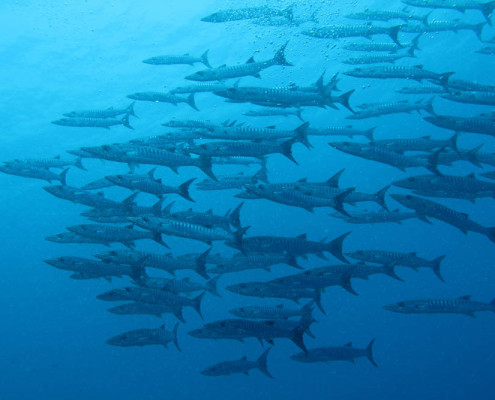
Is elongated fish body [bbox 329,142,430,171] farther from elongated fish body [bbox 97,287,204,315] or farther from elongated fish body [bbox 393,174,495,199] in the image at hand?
elongated fish body [bbox 97,287,204,315]

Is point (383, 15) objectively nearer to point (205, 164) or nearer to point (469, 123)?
point (469, 123)

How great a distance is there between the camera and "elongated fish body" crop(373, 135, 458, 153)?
8055 millimetres

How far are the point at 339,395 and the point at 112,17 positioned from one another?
83.3 feet

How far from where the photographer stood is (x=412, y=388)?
26938 millimetres

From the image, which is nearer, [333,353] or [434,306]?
[434,306]

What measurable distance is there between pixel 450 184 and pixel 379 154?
4.40 feet

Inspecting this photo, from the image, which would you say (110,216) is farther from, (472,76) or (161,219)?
(472,76)

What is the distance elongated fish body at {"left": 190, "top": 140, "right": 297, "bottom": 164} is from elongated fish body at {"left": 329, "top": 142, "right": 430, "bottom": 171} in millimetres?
874

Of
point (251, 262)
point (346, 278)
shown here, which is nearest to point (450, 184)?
point (346, 278)

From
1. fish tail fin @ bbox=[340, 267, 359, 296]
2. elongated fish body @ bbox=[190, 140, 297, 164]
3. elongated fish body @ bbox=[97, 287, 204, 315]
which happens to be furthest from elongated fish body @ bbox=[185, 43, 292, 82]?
elongated fish body @ bbox=[97, 287, 204, 315]

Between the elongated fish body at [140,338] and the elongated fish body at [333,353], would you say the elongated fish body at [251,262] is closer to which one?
the elongated fish body at [140,338]

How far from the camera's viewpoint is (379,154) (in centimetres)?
755

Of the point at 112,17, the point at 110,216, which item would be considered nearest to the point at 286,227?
the point at 112,17

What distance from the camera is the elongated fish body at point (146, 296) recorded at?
7.62 meters
